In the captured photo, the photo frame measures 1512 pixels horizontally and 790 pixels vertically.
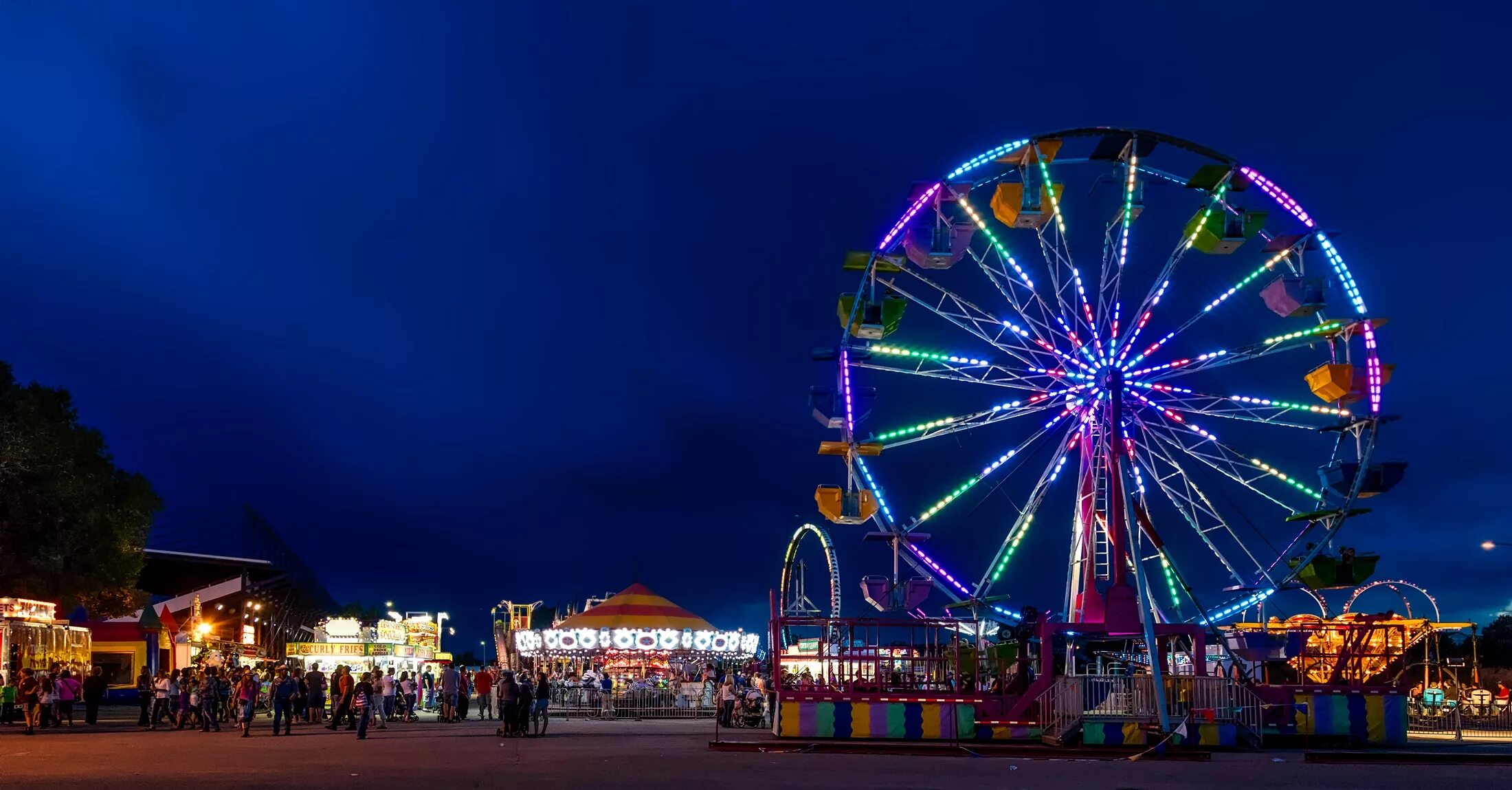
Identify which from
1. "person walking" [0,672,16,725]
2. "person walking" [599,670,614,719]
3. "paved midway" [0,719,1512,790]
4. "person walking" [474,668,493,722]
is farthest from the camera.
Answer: "person walking" [599,670,614,719]

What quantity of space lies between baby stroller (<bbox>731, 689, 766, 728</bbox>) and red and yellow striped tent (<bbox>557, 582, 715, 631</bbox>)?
1828 cm

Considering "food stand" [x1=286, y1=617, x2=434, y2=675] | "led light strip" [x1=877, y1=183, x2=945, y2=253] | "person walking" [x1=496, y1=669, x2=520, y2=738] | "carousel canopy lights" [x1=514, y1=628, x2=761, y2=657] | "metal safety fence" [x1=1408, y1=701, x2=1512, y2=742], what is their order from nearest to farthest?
"person walking" [x1=496, y1=669, x2=520, y2=738], "led light strip" [x1=877, y1=183, x2=945, y2=253], "metal safety fence" [x1=1408, y1=701, x2=1512, y2=742], "carousel canopy lights" [x1=514, y1=628, x2=761, y2=657], "food stand" [x1=286, y1=617, x2=434, y2=675]

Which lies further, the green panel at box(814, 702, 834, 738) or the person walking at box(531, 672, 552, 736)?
the person walking at box(531, 672, 552, 736)

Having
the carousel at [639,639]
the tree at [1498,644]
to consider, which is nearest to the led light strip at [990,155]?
the carousel at [639,639]

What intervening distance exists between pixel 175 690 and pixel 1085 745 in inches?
795

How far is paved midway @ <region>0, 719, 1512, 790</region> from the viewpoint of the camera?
1506cm

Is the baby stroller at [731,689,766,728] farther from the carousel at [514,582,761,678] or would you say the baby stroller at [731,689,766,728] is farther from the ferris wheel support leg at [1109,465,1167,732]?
the carousel at [514,582,761,678]

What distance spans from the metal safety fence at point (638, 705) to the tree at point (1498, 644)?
64.0 metres

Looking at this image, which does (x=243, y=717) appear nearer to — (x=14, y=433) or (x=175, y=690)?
(x=175, y=690)

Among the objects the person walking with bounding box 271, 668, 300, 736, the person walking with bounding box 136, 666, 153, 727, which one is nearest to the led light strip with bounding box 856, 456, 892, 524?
the person walking with bounding box 271, 668, 300, 736

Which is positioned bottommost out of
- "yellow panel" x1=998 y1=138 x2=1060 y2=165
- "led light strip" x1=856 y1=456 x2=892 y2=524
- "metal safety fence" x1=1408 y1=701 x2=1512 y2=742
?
"metal safety fence" x1=1408 y1=701 x2=1512 y2=742

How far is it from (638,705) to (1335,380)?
2095 centimetres

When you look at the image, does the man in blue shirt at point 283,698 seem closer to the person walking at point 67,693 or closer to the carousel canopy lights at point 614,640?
the person walking at point 67,693

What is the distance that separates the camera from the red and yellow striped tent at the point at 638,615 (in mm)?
50094
